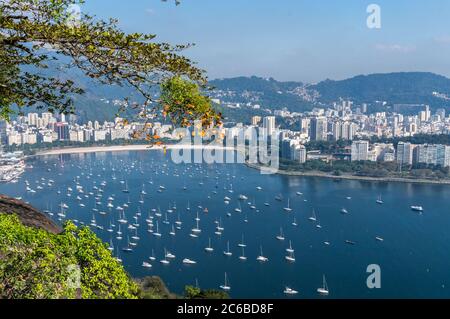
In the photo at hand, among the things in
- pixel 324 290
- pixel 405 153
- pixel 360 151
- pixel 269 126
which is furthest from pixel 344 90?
pixel 324 290

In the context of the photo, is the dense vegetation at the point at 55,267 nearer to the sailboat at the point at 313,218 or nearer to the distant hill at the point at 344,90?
the sailboat at the point at 313,218

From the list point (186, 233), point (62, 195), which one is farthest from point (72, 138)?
point (186, 233)

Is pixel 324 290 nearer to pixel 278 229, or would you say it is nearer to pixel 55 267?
pixel 278 229

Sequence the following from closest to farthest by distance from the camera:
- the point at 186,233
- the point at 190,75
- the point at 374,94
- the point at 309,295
Answer: the point at 190,75, the point at 309,295, the point at 186,233, the point at 374,94

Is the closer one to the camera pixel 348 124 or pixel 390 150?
pixel 390 150

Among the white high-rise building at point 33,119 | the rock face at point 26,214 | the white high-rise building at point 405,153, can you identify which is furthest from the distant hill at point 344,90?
the rock face at point 26,214
